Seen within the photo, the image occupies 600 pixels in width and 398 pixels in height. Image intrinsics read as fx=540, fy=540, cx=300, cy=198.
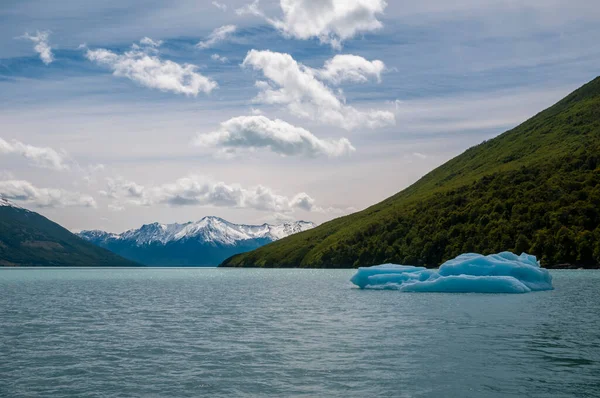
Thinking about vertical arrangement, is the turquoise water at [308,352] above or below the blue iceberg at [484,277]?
below

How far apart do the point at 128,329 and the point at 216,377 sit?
60.4ft

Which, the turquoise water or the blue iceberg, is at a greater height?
the blue iceberg

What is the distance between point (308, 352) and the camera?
30078mm

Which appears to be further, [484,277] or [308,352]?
[484,277]

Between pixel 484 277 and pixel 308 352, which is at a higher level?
pixel 484 277

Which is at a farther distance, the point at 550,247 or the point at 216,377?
the point at 550,247

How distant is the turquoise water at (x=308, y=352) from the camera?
2256 cm

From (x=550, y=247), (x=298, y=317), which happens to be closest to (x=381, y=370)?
(x=298, y=317)

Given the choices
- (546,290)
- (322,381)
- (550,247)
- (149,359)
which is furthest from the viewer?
(550,247)

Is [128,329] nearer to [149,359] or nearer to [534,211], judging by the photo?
[149,359]

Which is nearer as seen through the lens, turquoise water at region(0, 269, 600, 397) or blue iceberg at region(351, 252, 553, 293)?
turquoise water at region(0, 269, 600, 397)

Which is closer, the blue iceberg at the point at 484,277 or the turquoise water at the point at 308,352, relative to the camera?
the turquoise water at the point at 308,352

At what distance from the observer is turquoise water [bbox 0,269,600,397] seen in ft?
74.0

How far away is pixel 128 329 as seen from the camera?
40.4 metres
